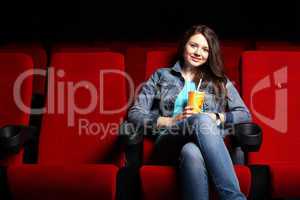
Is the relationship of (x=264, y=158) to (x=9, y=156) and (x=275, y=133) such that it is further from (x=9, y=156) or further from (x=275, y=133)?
(x=9, y=156)

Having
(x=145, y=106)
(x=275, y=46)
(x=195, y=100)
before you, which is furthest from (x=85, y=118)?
(x=275, y=46)

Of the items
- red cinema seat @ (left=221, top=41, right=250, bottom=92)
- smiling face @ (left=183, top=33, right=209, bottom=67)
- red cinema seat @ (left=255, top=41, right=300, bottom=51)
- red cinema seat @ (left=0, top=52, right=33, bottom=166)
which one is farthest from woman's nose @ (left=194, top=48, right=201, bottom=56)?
red cinema seat @ (left=0, top=52, right=33, bottom=166)

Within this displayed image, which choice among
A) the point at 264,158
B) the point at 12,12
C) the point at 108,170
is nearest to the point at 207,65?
the point at 264,158

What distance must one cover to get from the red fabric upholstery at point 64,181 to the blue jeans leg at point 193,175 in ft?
0.36

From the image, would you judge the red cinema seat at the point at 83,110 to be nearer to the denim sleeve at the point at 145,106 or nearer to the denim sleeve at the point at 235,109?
the denim sleeve at the point at 145,106

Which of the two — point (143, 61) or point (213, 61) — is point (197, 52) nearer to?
point (213, 61)

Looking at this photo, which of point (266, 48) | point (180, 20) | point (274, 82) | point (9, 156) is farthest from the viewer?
point (180, 20)

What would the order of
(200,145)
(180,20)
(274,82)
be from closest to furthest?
(200,145)
(274,82)
(180,20)

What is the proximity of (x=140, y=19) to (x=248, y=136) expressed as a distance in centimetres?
Result: 58

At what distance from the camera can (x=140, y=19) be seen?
1.22m

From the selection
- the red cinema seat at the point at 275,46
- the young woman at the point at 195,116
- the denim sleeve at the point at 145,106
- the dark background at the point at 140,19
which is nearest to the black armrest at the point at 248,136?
the young woman at the point at 195,116

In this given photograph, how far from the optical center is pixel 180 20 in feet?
3.97

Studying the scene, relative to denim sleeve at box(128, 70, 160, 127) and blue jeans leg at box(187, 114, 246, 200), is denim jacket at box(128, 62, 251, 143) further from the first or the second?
blue jeans leg at box(187, 114, 246, 200)

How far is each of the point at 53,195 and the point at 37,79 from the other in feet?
1.12
